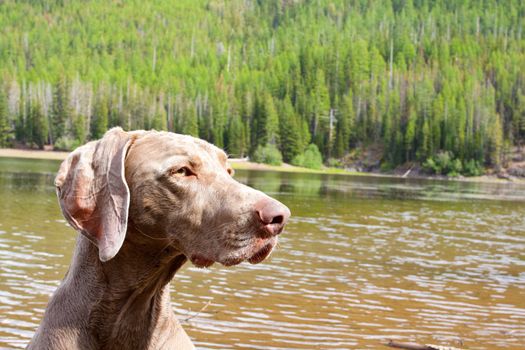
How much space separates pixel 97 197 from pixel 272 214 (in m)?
0.87

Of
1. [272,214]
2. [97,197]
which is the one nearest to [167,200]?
[97,197]

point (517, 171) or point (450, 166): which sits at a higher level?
point (450, 166)

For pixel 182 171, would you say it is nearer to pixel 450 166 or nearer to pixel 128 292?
pixel 128 292

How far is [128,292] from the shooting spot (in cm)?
401

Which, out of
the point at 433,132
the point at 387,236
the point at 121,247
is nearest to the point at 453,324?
the point at 121,247

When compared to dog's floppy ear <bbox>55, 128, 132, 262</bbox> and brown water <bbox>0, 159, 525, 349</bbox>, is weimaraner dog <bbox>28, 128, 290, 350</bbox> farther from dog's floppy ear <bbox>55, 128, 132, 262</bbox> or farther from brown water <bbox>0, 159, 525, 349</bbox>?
brown water <bbox>0, 159, 525, 349</bbox>

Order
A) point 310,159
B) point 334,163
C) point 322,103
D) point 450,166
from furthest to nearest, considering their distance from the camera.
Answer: point 322,103
point 334,163
point 310,159
point 450,166

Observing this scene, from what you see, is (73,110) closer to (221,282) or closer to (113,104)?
(113,104)

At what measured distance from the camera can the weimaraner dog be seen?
12.4ft

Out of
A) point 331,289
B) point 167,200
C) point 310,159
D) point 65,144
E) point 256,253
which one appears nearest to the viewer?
point 256,253

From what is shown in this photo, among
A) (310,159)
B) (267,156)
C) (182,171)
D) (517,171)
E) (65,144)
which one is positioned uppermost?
(182,171)

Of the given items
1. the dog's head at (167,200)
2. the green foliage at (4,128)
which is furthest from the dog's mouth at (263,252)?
the green foliage at (4,128)

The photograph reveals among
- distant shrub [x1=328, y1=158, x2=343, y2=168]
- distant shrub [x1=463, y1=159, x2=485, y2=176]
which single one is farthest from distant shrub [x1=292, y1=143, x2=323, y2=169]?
distant shrub [x1=463, y1=159, x2=485, y2=176]

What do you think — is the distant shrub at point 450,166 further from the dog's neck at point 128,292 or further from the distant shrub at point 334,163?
the dog's neck at point 128,292
